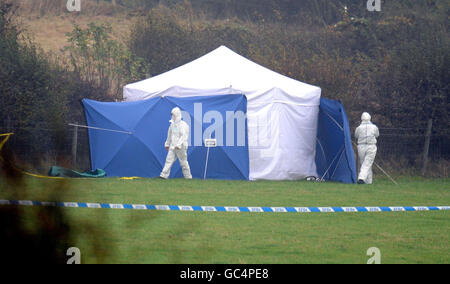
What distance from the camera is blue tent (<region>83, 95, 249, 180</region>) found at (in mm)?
18984

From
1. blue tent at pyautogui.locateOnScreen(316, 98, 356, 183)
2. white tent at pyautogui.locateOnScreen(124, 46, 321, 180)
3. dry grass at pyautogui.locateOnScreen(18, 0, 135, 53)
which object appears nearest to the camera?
blue tent at pyautogui.locateOnScreen(316, 98, 356, 183)

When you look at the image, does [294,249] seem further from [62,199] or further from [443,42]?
[443,42]

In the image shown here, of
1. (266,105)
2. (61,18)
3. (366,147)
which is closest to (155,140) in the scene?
(266,105)

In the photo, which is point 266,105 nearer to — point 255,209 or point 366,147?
point 366,147

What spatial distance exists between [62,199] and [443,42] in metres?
26.4

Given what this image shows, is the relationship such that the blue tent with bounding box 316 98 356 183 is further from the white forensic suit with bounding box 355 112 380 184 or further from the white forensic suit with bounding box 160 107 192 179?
the white forensic suit with bounding box 160 107 192 179

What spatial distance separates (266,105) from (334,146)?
2.20 meters

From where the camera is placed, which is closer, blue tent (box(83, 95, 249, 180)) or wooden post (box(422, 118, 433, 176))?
blue tent (box(83, 95, 249, 180))

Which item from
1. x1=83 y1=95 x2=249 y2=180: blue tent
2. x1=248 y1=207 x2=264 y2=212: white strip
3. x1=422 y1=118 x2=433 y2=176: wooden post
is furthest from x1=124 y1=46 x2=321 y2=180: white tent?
x1=248 y1=207 x2=264 y2=212: white strip

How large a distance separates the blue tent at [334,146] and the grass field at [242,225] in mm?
1725

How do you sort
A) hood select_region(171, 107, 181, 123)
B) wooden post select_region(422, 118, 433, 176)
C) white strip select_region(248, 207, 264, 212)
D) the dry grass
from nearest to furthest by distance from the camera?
white strip select_region(248, 207, 264, 212) < hood select_region(171, 107, 181, 123) < wooden post select_region(422, 118, 433, 176) < the dry grass

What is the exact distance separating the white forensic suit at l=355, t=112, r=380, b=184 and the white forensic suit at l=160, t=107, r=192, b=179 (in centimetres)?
454

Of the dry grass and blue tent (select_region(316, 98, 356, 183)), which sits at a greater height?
the dry grass

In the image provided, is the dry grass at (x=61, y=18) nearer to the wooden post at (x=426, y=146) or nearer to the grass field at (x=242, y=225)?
the wooden post at (x=426, y=146)
